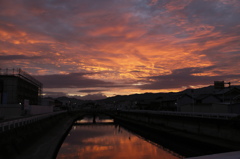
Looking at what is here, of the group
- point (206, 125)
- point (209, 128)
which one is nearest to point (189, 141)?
point (206, 125)

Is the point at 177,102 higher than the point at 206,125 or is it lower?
higher

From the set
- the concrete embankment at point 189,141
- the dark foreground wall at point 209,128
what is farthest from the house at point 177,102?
the dark foreground wall at point 209,128

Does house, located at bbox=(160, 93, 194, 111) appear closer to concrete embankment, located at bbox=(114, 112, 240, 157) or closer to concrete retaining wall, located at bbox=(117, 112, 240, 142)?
concrete retaining wall, located at bbox=(117, 112, 240, 142)

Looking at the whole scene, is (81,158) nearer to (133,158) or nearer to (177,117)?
(133,158)

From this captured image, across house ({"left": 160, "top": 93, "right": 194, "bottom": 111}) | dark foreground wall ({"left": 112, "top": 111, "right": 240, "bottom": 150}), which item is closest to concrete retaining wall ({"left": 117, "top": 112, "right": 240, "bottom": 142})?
dark foreground wall ({"left": 112, "top": 111, "right": 240, "bottom": 150})

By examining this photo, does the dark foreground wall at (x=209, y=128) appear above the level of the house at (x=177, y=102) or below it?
below

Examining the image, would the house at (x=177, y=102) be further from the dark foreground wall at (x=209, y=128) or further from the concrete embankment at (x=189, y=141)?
the dark foreground wall at (x=209, y=128)

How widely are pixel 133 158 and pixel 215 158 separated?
91.4 feet

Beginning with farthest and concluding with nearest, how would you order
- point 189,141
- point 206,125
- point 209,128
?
point 189,141
point 206,125
point 209,128

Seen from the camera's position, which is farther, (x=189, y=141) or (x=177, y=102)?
(x=177, y=102)

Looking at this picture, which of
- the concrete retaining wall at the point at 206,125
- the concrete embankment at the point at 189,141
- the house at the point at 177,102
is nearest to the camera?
the concrete embankment at the point at 189,141

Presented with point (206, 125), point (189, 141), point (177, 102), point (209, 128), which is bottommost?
point (189, 141)

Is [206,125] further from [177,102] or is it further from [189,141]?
[177,102]

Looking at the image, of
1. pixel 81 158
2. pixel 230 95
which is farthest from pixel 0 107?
pixel 230 95
